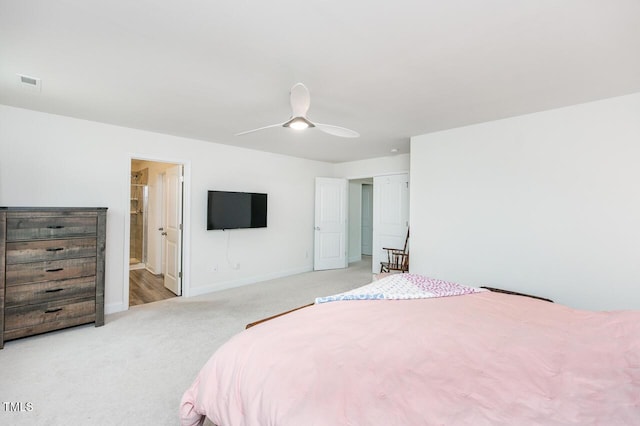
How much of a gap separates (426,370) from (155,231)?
589 centimetres

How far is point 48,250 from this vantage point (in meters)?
2.94

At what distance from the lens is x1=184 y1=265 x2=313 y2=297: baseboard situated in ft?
14.6

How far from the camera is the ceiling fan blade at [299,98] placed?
220 centimetres

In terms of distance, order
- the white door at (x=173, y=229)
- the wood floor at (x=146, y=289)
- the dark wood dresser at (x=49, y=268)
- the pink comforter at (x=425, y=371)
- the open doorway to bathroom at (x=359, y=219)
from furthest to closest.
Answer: the open doorway to bathroom at (x=359, y=219)
the white door at (x=173, y=229)
the wood floor at (x=146, y=289)
the dark wood dresser at (x=49, y=268)
the pink comforter at (x=425, y=371)

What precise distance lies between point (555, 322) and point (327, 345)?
1409 millimetres

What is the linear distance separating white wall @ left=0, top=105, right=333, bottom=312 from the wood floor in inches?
17.9

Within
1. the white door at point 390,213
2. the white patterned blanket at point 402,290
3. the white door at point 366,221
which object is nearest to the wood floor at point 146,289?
the white patterned blanket at point 402,290

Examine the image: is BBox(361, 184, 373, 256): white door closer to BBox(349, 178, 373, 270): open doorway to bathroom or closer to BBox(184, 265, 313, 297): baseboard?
BBox(349, 178, 373, 270): open doorway to bathroom

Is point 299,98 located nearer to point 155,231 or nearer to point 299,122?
point 299,122

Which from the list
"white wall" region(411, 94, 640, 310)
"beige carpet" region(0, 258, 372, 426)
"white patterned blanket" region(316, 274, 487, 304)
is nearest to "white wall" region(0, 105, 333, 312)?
"beige carpet" region(0, 258, 372, 426)

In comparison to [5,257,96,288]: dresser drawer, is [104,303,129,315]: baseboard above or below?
below

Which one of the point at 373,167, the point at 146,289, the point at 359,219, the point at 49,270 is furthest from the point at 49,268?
the point at 359,219

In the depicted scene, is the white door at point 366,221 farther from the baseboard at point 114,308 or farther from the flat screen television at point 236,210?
the baseboard at point 114,308

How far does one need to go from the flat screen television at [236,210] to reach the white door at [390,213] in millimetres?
2318
